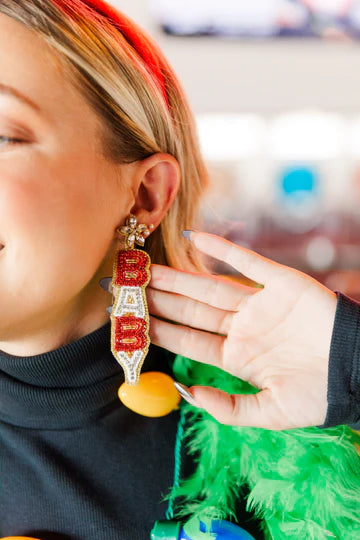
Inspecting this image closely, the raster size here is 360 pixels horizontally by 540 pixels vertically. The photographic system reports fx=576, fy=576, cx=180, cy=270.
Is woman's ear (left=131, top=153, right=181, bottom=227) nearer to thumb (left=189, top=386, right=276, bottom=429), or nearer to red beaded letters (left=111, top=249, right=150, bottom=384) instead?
red beaded letters (left=111, top=249, right=150, bottom=384)

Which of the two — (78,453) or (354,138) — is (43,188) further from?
(354,138)

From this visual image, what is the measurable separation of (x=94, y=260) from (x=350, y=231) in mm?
4069

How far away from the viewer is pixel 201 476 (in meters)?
1.02

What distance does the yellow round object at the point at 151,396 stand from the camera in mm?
1015

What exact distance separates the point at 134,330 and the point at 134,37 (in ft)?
1.74

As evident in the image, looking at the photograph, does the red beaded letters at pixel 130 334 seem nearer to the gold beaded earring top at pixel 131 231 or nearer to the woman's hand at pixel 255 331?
the woman's hand at pixel 255 331

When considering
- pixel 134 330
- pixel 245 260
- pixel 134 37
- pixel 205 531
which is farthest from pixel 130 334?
pixel 134 37

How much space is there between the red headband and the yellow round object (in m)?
0.52

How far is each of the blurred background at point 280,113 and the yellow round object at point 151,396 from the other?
2962mm

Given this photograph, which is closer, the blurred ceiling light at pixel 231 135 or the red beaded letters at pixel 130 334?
the red beaded letters at pixel 130 334

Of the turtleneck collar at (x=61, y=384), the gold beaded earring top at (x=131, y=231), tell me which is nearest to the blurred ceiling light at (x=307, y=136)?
the gold beaded earring top at (x=131, y=231)

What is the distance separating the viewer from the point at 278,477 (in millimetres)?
977

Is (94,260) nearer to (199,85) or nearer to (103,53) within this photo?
(103,53)

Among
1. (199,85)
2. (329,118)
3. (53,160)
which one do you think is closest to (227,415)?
(53,160)
